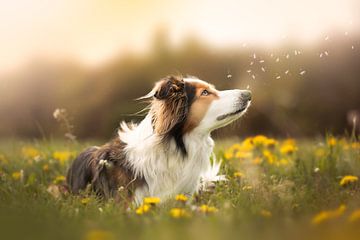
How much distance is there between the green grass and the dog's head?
1.89 ft

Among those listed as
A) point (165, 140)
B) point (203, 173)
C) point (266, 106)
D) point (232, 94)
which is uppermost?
point (232, 94)

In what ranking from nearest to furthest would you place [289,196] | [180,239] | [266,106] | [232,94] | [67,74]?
[180,239] → [289,196] → [232,94] → [266,106] → [67,74]

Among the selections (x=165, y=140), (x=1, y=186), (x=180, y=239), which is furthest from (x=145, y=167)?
(x=180, y=239)

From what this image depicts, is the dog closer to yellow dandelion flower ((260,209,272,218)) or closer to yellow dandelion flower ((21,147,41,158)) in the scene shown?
yellow dandelion flower ((260,209,272,218))

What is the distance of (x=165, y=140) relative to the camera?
528 centimetres

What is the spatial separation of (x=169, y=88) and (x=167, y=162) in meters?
0.68

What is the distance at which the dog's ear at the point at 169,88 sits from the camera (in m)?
5.20

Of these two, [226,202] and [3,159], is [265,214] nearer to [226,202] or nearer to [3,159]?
[226,202]

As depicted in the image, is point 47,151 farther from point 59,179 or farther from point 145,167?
point 145,167

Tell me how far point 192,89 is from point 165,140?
1.70 ft

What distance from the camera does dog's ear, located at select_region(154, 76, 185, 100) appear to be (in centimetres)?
520

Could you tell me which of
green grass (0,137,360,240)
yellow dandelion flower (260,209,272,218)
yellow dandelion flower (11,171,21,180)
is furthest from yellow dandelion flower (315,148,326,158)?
yellow dandelion flower (11,171,21,180)


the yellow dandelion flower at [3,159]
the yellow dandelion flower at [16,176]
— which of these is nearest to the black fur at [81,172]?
the yellow dandelion flower at [16,176]

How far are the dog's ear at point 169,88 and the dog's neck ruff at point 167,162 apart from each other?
354mm
